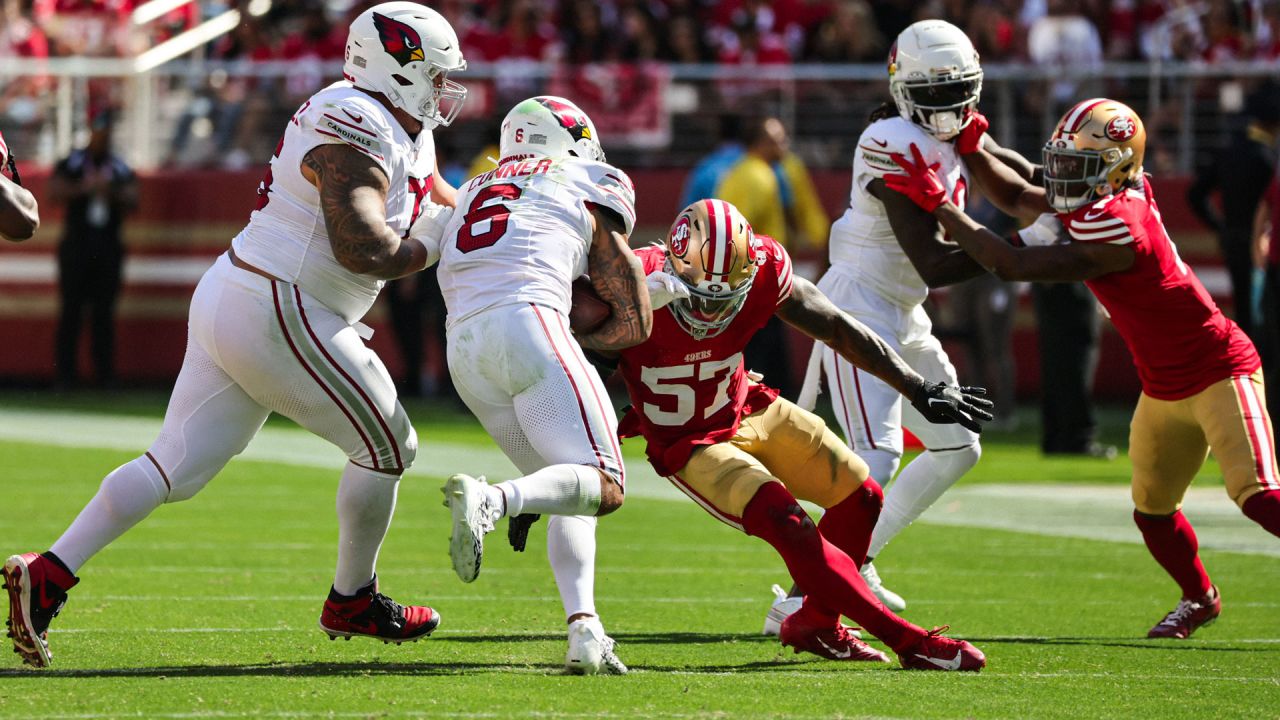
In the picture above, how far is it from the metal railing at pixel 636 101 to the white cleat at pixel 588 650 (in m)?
9.71

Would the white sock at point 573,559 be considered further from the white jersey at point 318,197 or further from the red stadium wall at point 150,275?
the red stadium wall at point 150,275

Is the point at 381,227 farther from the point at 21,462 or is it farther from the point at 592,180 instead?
the point at 21,462

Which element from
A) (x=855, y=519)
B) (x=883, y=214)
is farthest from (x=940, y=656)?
(x=883, y=214)

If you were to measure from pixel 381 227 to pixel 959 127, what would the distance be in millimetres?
2352

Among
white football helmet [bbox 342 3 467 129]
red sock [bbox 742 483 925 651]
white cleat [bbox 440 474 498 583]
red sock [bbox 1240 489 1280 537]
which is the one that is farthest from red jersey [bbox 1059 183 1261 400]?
white cleat [bbox 440 474 498 583]

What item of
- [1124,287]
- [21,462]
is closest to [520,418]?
[1124,287]

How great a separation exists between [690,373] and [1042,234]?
148 centimetres

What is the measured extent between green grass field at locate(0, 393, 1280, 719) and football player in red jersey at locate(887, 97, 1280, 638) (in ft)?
1.37

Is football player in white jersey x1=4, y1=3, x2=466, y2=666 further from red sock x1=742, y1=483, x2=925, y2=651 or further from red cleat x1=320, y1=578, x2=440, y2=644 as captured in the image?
red sock x1=742, y1=483, x2=925, y2=651

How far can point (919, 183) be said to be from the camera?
6.32 m

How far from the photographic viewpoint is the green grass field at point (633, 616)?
486 centimetres

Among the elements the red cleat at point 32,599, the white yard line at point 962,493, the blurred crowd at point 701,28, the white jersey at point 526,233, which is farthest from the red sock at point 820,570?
the blurred crowd at point 701,28

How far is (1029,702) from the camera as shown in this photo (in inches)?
194

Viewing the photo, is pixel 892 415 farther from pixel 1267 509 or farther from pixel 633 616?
pixel 1267 509
